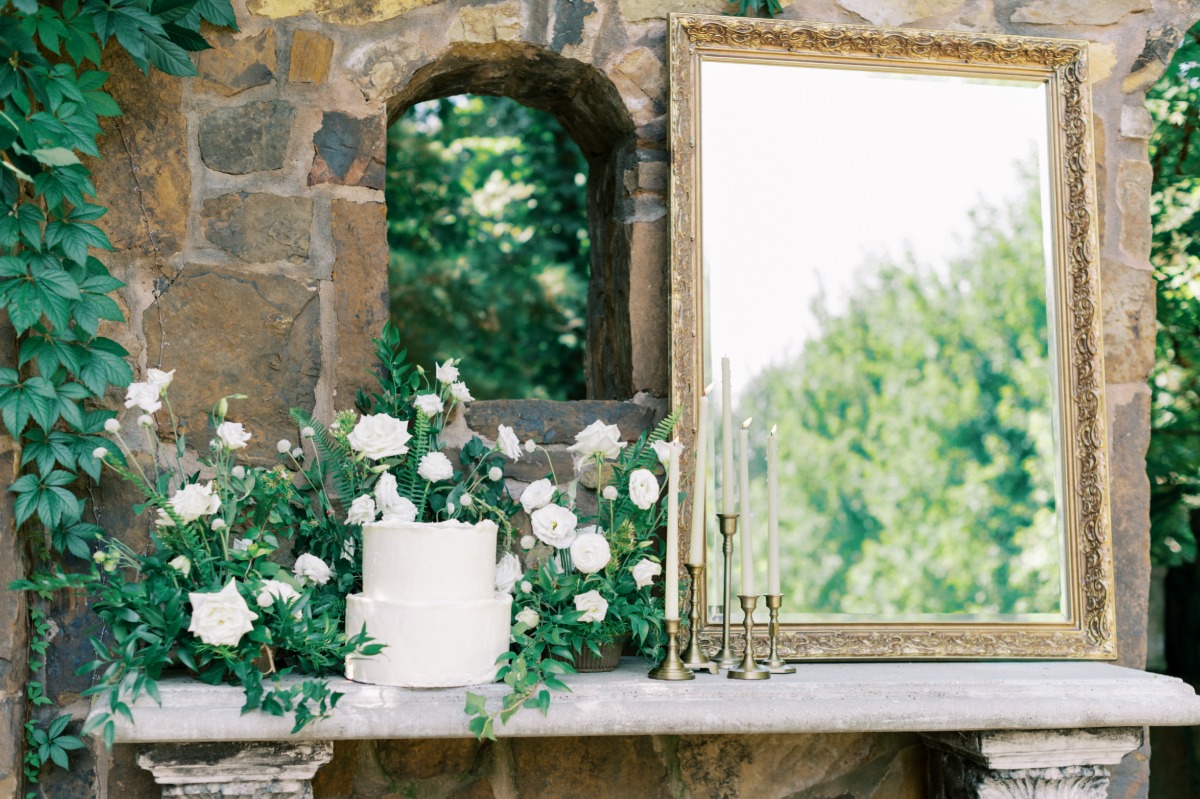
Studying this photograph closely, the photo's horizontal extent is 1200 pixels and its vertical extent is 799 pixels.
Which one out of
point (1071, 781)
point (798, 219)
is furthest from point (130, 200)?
point (1071, 781)

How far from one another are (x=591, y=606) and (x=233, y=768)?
550 mm

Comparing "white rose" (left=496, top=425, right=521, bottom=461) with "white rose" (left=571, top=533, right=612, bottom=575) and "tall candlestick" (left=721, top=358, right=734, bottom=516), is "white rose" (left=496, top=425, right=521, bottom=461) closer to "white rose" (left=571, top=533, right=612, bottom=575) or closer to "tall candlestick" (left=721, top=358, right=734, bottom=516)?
"white rose" (left=571, top=533, right=612, bottom=575)

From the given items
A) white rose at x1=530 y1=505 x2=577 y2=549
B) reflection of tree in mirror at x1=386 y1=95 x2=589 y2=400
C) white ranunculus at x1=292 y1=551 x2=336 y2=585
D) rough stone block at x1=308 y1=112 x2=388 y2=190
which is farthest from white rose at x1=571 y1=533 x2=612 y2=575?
reflection of tree in mirror at x1=386 y1=95 x2=589 y2=400

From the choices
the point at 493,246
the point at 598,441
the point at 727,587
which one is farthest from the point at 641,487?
the point at 493,246

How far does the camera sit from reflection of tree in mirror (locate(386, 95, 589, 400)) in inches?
179

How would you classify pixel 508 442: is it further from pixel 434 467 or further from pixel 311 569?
pixel 311 569

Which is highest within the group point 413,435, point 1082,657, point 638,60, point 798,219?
point 638,60

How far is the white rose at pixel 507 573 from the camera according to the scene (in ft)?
5.28

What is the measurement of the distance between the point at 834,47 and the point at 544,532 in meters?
1.05

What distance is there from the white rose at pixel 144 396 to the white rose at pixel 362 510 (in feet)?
1.04

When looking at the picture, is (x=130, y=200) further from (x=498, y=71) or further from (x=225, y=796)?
(x=225, y=796)

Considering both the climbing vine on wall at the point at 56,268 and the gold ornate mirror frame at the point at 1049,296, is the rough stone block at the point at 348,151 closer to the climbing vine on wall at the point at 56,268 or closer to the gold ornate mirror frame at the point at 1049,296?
the climbing vine on wall at the point at 56,268

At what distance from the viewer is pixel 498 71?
198cm

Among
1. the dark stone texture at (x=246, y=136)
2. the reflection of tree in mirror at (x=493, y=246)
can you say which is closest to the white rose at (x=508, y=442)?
the dark stone texture at (x=246, y=136)
